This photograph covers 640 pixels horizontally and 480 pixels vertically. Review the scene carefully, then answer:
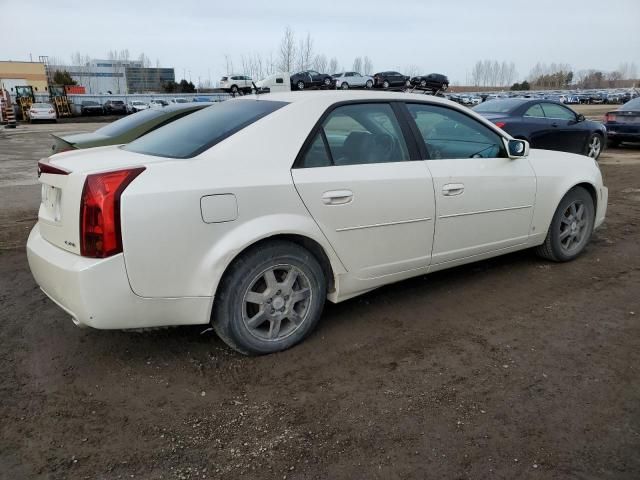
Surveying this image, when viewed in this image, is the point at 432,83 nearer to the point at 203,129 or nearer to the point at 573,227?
the point at 573,227

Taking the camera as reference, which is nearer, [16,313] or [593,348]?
[593,348]

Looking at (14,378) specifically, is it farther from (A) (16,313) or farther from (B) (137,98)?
(B) (137,98)

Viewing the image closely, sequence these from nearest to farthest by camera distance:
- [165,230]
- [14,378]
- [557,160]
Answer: [165,230]
[14,378]
[557,160]

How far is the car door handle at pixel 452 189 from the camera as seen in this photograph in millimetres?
3707

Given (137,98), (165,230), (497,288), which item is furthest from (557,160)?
(137,98)

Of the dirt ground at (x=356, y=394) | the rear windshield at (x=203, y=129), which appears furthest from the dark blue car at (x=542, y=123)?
the rear windshield at (x=203, y=129)

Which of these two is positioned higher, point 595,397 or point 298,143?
point 298,143

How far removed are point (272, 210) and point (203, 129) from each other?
0.83 m

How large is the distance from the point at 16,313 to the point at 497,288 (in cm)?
375

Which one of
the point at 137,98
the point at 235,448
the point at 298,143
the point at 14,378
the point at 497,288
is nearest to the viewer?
the point at 235,448

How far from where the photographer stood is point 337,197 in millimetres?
3225

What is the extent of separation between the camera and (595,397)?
9.05 feet

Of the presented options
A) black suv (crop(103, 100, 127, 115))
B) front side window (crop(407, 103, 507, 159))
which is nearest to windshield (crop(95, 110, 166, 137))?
front side window (crop(407, 103, 507, 159))

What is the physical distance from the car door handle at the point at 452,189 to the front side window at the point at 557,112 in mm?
7435
